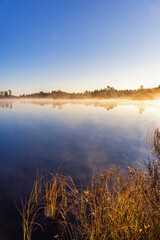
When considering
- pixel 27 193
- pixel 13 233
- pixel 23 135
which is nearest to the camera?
pixel 13 233

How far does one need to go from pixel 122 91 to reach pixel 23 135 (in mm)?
139723

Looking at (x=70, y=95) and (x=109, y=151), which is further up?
(x=70, y=95)

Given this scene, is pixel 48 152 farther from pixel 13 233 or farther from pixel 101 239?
pixel 101 239

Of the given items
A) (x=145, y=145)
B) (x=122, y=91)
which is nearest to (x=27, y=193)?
(x=145, y=145)

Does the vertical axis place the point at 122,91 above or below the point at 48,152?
above

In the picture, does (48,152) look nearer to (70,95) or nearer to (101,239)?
(101,239)

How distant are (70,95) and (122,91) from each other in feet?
205

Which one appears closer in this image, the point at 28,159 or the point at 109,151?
the point at 28,159

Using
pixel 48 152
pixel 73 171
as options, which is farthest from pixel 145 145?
pixel 48 152

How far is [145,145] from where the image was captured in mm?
13289

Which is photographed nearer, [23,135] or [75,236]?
[75,236]

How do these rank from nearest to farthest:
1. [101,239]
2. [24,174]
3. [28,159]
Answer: [101,239] < [24,174] < [28,159]

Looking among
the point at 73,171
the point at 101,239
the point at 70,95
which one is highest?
the point at 70,95

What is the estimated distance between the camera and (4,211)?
5.10 m
